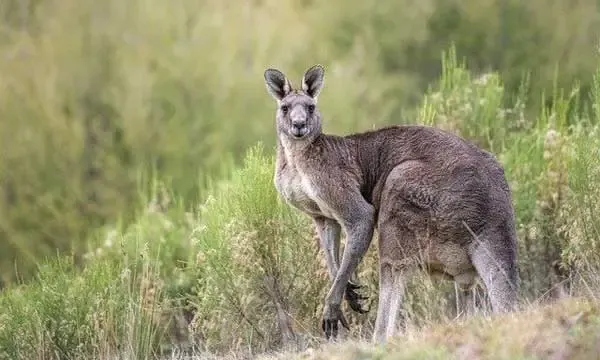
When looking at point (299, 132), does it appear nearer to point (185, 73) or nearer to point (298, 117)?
point (298, 117)

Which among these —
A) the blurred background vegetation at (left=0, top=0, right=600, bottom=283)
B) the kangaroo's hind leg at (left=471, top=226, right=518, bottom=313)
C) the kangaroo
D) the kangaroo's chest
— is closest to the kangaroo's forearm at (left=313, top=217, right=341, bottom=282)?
the kangaroo

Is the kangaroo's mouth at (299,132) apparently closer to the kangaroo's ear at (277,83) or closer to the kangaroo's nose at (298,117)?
the kangaroo's nose at (298,117)

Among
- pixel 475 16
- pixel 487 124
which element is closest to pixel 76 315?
pixel 487 124

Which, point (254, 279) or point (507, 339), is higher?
point (507, 339)

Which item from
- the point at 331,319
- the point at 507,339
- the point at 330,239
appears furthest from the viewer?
the point at 330,239

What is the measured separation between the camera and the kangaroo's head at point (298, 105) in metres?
8.66

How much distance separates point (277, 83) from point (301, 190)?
0.85m

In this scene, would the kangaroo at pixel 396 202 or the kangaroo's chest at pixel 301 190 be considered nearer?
the kangaroo at pixel 396 202

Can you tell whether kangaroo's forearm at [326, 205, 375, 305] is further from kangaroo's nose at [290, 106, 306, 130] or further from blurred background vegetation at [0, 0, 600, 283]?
blurred background vegetation at [0, 0, 600, 283]

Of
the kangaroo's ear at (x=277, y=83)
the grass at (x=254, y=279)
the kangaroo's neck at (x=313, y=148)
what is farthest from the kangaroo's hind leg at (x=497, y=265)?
the kangaroo's ear at (x=277, y=83)

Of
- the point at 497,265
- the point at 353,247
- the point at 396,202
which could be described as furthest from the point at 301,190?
the point at 497,265

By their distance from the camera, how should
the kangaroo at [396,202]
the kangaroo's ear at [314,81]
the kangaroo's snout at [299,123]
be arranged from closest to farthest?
the kangaroo at [396,202] → the kangaroo's snout at [299,123] → the kangaroo's ear at [314,81]

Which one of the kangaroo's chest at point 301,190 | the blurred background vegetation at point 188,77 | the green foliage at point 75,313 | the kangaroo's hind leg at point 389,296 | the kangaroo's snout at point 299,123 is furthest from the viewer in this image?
the blurred background vegetation at point 188,77

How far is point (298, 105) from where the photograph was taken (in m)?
8.75
